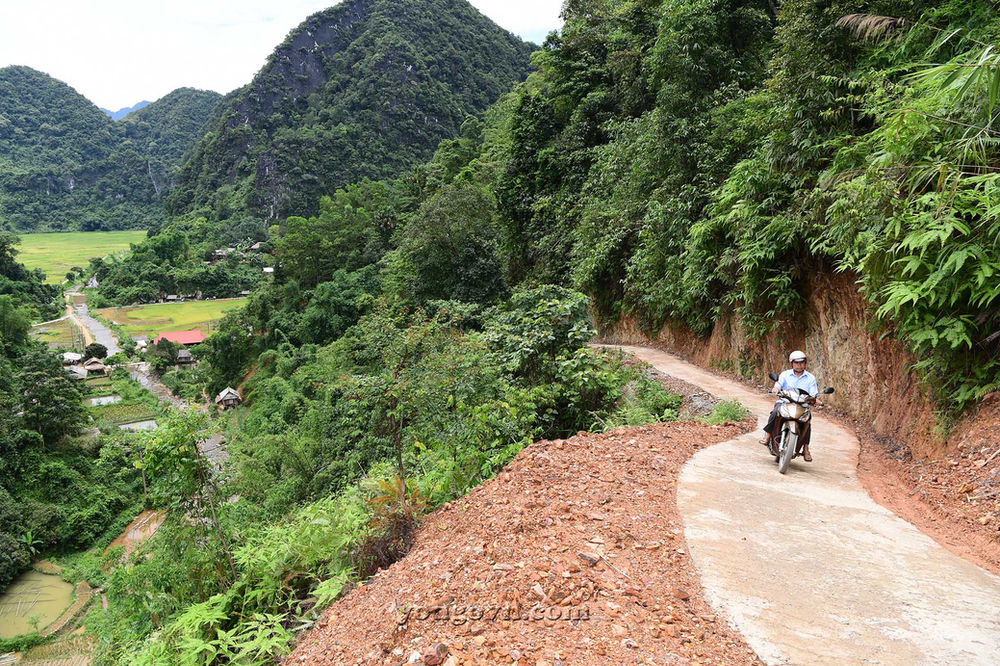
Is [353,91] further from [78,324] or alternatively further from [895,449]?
[895,449]

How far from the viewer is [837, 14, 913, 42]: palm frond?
773 centimetres

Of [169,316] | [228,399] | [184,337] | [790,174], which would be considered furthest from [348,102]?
[790,174]

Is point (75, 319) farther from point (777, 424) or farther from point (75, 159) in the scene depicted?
point (777, 424)

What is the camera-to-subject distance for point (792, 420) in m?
5.35

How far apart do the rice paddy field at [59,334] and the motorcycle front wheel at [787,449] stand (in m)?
65.2

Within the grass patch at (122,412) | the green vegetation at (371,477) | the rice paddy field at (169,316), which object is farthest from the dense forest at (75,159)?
the green vegetation at (371,477)

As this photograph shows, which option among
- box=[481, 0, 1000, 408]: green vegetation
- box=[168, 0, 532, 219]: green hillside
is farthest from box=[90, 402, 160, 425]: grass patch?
box=[168, 0, 532, 219]: green hillside

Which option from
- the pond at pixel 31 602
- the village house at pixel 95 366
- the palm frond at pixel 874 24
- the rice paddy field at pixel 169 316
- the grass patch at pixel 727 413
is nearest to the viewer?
the grass patch at pixel 727 413

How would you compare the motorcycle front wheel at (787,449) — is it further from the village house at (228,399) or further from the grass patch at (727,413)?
the village house at (228,399)

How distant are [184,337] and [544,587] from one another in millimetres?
61265

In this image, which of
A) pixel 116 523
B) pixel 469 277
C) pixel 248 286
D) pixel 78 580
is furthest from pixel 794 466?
pixel 248 286

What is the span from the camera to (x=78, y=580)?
22906 mm

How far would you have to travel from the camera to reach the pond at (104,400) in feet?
136

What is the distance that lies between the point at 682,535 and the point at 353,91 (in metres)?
96.1
